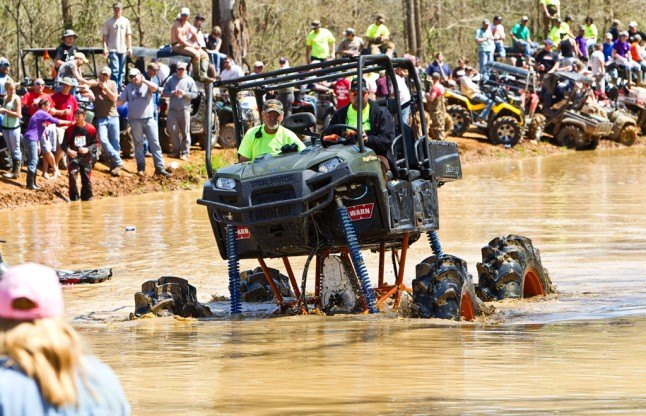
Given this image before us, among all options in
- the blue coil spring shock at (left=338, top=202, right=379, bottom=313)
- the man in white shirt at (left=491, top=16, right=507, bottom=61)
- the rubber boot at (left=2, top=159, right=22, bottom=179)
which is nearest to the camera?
the blue coil spring shock at (left=338, top=202, right=379, bottom=313)

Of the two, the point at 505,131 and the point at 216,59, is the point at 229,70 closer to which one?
the point at 216,59

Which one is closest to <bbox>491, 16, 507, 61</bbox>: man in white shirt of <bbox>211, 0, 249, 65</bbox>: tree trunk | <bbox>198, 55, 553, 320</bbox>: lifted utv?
<bbox>211, 0, 249, 65</bbox>: tree trunk

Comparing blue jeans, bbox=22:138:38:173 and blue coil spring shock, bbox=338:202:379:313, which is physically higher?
blue coil spring shock, bbox=338:202:379:313

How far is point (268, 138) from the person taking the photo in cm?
1166

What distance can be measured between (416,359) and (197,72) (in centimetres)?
1847

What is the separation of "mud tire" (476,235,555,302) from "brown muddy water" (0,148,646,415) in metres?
0.17

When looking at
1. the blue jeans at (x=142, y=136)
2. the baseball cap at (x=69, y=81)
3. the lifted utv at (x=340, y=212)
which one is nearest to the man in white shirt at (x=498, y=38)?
the blue jeans at (x=142, y=136)

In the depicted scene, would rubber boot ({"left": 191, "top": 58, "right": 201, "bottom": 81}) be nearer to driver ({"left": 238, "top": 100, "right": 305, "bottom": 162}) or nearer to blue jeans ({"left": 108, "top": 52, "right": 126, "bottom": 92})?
blue jeans ({"left": 108, "top": 52, "right": 126, "bottom": 92})

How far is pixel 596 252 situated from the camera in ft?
53.7

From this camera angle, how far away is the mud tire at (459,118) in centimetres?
3212

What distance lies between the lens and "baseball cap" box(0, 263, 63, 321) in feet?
12.9

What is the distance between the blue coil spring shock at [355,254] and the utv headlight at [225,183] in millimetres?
818

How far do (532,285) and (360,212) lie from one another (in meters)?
2.72

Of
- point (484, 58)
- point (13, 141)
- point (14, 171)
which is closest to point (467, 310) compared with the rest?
point (13, 141)
